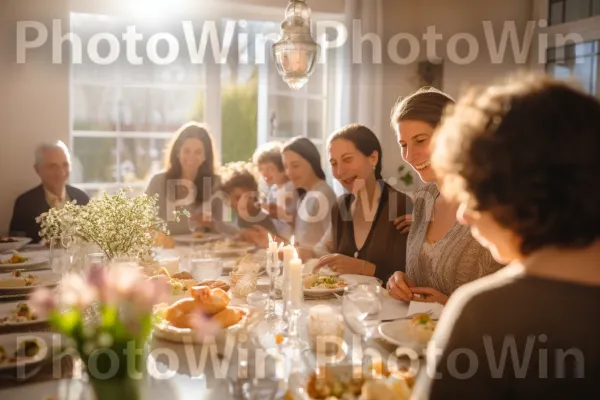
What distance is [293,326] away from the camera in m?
1.40

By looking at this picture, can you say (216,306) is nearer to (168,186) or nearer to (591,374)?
(591,374)

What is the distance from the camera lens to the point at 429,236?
6.69 feet

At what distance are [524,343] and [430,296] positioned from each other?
96cm


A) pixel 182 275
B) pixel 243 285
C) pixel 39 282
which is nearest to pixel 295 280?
pixel 243 285

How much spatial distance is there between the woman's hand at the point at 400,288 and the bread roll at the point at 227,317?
0.58 meters

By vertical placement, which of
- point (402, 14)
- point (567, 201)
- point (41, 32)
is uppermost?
point (402, 14)

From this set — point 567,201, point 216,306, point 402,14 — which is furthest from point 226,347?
point 402,14

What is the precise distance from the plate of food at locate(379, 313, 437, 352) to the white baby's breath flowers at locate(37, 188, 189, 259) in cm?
87

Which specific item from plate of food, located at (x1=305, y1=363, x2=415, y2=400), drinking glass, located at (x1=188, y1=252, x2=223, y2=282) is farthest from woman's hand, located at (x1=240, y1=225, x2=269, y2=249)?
plate of food, located at (x1=305, y1=363, x2=415, y2=400)

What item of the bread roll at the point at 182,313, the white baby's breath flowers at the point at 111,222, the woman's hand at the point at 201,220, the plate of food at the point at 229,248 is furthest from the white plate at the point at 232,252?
the bread roll at the point at 182,313

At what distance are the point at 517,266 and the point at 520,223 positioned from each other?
0.28ft

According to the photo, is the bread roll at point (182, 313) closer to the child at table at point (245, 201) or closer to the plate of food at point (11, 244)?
the plate of food at point (11, 244)

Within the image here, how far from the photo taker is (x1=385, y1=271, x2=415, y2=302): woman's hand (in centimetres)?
177

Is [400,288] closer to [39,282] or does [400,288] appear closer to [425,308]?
[425,308]
